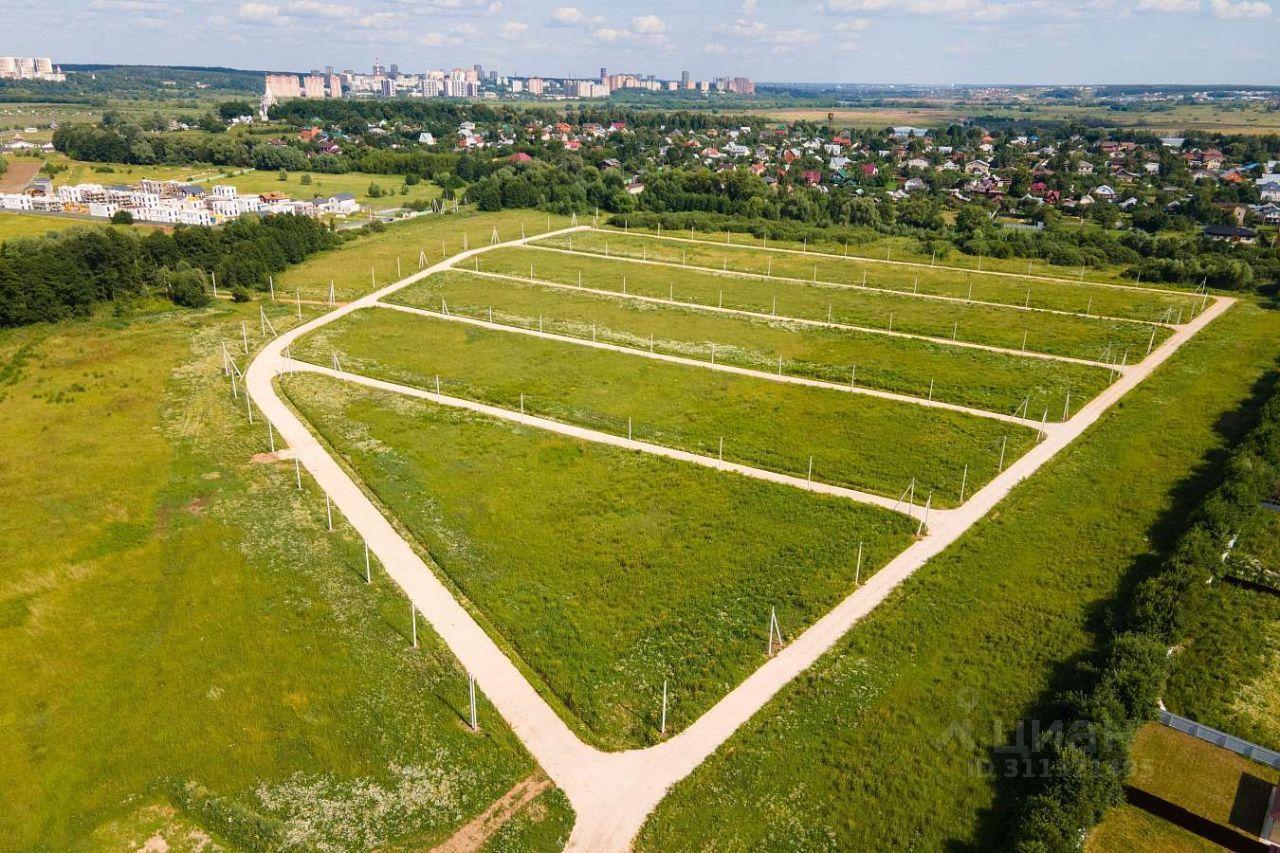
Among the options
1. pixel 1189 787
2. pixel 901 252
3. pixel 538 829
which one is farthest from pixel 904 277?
pixel 538 829

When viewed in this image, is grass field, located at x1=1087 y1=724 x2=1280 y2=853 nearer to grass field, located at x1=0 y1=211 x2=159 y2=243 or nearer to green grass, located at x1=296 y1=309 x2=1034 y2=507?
green grass, located at x1=296 y1=309 x2=1034 y2=507

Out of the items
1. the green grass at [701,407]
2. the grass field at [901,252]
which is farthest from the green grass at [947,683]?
the grass field at [901,252]

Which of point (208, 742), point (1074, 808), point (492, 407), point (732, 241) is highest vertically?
point (732, 241)

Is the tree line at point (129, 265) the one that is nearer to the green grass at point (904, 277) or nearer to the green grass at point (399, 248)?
the green grass at point (399, 248)

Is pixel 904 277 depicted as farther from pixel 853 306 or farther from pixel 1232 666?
pixel 1232 666

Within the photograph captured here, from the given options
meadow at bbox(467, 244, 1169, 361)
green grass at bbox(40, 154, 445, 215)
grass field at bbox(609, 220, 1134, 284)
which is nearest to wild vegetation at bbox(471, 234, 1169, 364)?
meadow at bbox(467, 244, 1169, 361)

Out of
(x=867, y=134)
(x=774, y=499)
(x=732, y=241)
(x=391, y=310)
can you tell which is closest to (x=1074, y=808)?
(x=774, y=499)

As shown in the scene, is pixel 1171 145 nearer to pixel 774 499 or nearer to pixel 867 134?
pixel 867 134

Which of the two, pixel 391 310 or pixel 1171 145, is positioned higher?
pixel 1171 145
